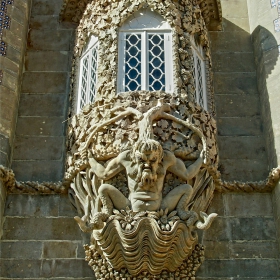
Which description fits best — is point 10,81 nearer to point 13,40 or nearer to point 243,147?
point 13,40

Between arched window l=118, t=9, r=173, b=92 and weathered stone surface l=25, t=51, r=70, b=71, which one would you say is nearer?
arched window l=118, t=9, r=173, b=92

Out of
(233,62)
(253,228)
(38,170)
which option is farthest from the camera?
(233,62)

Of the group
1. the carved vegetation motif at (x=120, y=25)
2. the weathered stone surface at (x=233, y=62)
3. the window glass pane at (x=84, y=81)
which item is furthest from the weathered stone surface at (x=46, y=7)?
the weathered stone surface at (x=233, y=62)

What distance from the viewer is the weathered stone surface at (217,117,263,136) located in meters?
11.1

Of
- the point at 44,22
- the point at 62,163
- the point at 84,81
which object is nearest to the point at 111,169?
the point at 62,163

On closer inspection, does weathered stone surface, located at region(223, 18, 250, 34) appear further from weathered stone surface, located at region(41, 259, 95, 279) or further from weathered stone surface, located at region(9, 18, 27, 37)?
weathered stone surface, located at region(41, 259, 95, 279)

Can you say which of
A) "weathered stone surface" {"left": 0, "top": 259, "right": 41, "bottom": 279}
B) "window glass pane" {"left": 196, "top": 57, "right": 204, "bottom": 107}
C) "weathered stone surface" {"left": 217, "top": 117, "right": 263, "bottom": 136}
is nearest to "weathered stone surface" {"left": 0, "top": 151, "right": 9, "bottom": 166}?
"weathered stone surface" {"left": 0, "top": 259, "right": 41, "bottom": 279}

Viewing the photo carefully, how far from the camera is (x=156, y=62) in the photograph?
1062 cm

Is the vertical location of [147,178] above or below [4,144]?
below

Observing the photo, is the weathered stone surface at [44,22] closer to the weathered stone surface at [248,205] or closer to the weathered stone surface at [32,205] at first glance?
the weathered stone surface at [32,205]

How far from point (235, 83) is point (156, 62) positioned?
1863mm

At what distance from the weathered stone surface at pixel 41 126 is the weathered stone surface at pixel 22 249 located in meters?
2.10

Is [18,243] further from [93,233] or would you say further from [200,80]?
[200,80]

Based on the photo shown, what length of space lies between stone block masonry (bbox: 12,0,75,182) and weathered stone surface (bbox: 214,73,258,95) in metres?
2.82
